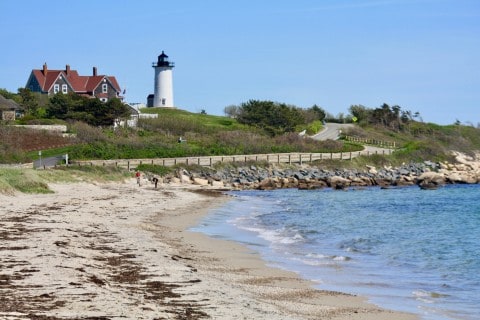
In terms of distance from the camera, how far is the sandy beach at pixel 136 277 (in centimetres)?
1150

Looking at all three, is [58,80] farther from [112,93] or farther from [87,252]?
[87,252]

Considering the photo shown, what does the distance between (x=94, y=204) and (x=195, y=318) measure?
2138cm

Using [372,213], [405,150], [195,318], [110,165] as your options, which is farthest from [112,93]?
[195,318]

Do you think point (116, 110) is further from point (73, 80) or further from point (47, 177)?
point (47, 177)

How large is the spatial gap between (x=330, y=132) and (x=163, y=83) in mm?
21696

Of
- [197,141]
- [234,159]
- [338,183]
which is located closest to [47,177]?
[338,183]

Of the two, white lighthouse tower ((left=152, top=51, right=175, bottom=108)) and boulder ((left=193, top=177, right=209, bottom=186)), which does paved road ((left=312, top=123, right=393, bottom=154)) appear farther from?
boulder ((left=193, top=177, right=209, bottom=186))

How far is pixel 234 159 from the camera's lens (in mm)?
62781

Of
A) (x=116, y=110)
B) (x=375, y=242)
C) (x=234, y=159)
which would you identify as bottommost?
(x=375, y=242)

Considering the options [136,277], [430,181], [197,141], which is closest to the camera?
[136,277]

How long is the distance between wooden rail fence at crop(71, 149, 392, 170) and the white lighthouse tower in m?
31.4

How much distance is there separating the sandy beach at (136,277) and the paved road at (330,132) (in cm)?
6467

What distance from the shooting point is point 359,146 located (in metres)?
80.4

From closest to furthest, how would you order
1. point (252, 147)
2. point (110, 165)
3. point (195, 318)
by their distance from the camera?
point (195, 318) < point (110, 165) < point (252, 147)
